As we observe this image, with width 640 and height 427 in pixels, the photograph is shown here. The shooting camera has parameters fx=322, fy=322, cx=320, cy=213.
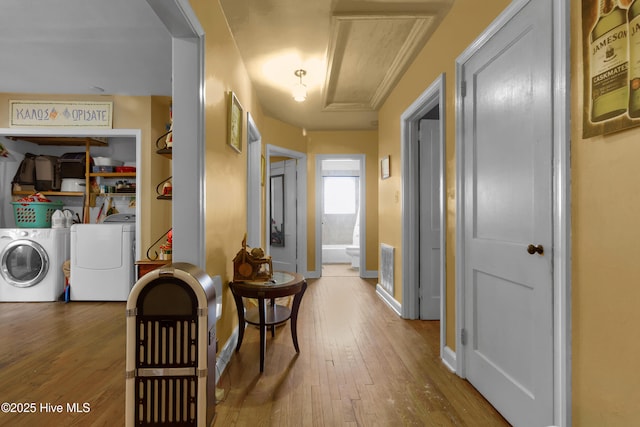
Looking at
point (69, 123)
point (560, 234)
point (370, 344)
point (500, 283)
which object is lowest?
point (370, 344)

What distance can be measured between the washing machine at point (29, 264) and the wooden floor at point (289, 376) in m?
0.62

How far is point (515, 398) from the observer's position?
1608 millimetres

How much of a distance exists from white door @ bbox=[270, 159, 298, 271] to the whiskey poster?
15.1 ft

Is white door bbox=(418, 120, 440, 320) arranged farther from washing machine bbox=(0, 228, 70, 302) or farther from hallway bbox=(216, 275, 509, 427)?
washing machine bbox=(0, 228, 70, 302)

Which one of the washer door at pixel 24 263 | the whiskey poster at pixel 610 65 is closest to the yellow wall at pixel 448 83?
the whiskey poster at pixel 610 65

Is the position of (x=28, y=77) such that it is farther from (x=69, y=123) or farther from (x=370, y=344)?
(x=370, y=344)

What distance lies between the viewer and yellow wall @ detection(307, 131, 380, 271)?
5.60m

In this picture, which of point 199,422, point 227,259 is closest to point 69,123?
point 227,259

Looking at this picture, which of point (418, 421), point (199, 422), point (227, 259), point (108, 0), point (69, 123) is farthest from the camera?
point (69, 123)

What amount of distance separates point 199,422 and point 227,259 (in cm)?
129

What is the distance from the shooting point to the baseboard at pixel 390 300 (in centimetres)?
347

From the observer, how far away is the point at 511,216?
1.65 meters

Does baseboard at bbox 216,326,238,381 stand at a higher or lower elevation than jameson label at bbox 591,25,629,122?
lower

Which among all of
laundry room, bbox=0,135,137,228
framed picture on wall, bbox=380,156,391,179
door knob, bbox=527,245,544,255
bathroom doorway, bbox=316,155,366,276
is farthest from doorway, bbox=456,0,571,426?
bathroom doorway, bbox=316,155,366,276
